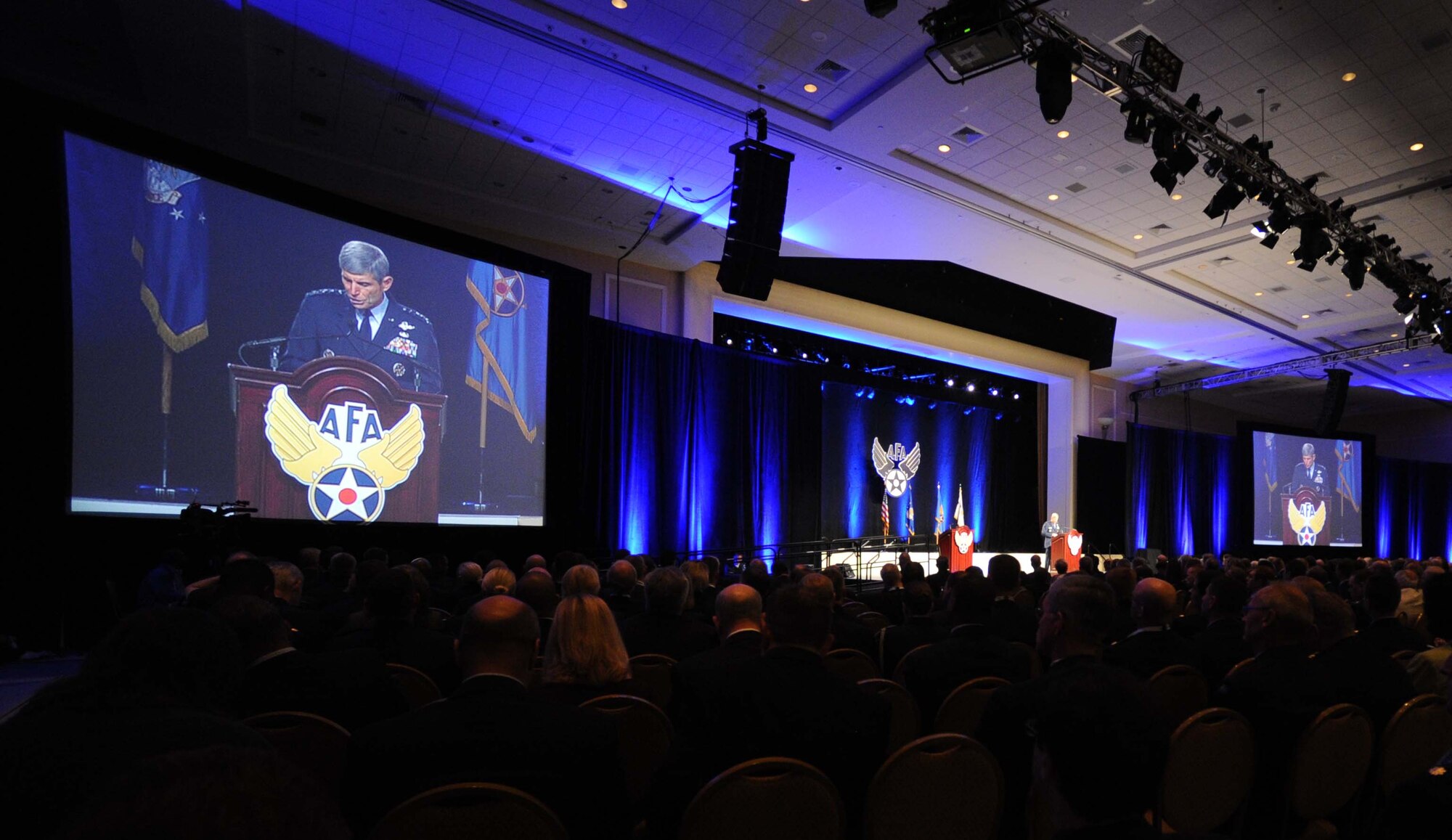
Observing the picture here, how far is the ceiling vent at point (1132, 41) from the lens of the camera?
8.01m

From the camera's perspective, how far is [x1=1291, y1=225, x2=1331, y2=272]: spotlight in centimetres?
1031

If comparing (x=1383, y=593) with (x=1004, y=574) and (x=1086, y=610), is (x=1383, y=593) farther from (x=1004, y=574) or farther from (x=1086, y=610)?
(x=1086, y=610)

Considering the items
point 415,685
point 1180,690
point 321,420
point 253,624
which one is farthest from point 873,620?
point 321,420

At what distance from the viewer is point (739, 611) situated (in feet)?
11.8

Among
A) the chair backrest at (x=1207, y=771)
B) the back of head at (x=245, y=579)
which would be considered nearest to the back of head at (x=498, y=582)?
the back of head at (x=245, y=579)

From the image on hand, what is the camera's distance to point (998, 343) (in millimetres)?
19312

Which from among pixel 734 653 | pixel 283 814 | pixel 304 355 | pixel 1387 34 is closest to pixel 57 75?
pixel 304 355

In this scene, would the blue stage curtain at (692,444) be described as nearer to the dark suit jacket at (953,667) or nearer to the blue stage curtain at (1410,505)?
the dark suit jacket at (953,667)

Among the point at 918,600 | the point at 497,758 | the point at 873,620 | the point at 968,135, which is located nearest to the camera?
the point at 497,758

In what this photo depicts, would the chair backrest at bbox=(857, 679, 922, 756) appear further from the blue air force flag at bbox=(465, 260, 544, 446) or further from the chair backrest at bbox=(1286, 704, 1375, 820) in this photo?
the blue air force flag at bbox=(465, 260, 544, 446)

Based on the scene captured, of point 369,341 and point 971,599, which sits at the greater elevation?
point 369,341

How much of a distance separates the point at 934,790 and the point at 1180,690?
1.85 m

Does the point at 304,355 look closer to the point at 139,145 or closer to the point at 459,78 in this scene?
the point at 139,145

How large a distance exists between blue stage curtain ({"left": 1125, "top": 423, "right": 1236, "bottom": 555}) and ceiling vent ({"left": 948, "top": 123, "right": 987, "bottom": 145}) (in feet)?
44.8
